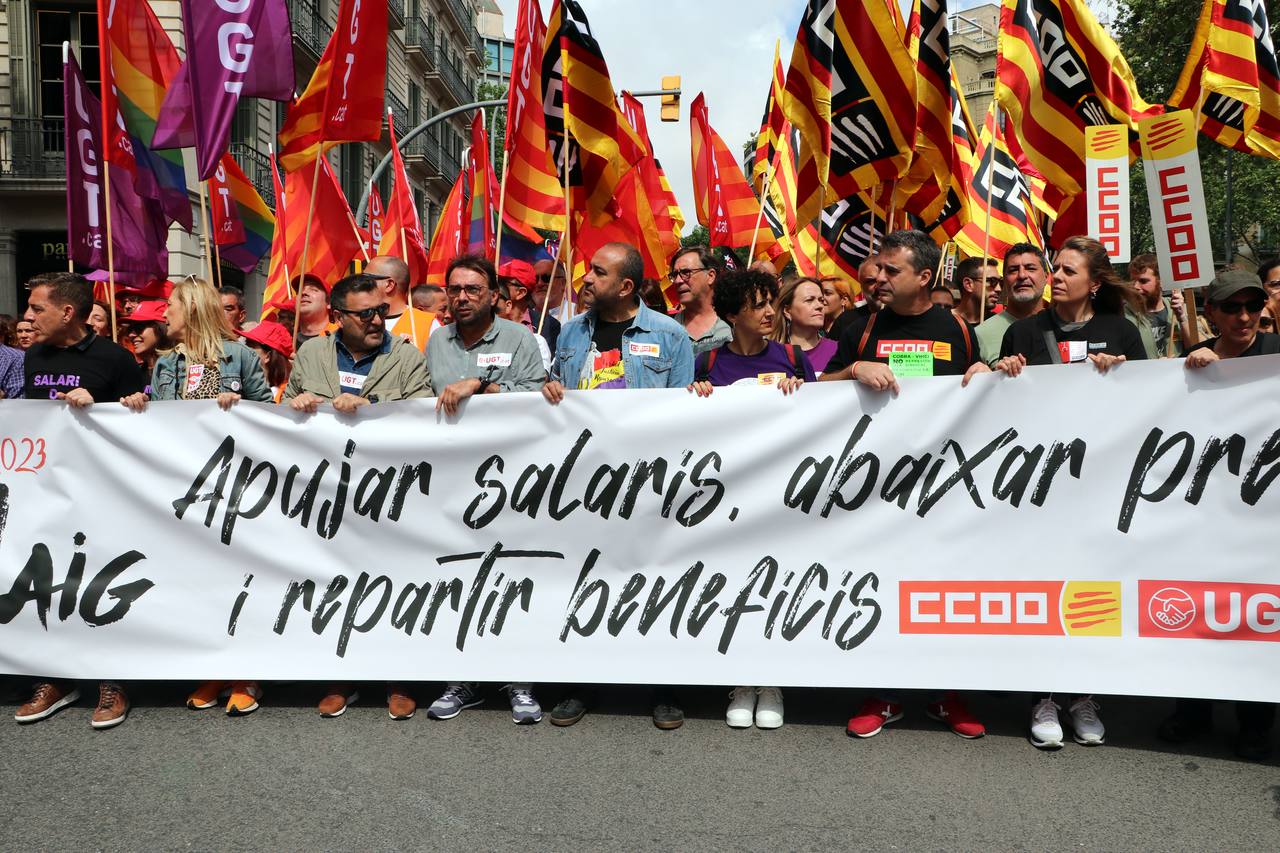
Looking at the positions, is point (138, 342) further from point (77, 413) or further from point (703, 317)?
point (703, 317)

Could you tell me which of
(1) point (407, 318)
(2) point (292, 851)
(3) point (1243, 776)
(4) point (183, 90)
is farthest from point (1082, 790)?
(4) point (183, 90)

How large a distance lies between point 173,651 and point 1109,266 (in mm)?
4108

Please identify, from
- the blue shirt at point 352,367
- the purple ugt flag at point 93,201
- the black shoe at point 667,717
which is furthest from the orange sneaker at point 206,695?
the purple ugt flag at point 93,201

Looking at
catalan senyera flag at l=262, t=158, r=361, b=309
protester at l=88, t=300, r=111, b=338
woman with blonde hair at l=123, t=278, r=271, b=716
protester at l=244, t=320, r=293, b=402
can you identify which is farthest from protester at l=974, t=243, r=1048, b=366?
catalan senyera flag at l=262, t=158, r=361, b=309

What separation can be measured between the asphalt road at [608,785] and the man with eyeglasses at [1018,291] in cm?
222

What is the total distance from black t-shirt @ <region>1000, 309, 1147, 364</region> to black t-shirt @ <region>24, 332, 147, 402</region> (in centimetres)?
379

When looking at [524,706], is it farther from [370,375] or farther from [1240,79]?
[1240,79]

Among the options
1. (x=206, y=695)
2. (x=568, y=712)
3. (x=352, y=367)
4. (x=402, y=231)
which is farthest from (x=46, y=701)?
(x=402, y=231)

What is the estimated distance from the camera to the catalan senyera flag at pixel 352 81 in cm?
684

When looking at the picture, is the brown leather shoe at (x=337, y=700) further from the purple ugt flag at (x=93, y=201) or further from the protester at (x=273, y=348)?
the purple ugt flag at (x=93, y=201)

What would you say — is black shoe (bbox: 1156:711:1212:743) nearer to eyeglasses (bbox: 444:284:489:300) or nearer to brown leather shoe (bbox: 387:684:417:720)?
brown leather shoe (bbox: 387:684:417:720)

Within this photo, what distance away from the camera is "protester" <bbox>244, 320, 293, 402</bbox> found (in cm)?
638

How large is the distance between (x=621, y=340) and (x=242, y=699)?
217cm

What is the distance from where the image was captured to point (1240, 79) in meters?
6.95
